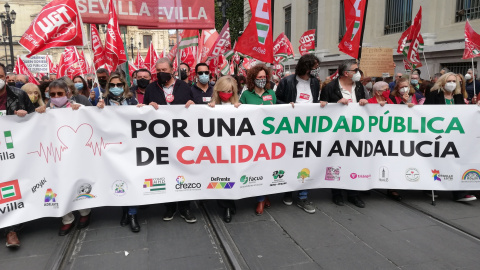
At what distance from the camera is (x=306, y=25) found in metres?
23.1

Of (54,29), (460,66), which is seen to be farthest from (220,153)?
(460,66)

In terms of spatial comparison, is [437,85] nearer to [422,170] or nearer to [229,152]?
[422,170]

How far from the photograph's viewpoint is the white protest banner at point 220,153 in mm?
3914

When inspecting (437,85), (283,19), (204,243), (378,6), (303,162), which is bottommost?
(204,243)

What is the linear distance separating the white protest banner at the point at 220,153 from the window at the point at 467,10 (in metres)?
8.40

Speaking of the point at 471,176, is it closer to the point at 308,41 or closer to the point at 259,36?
the point at 259,36

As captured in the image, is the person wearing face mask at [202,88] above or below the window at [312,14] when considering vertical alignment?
below

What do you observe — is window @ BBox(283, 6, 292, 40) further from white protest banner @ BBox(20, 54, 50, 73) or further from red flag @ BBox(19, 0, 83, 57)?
red flag @ BBox(19, 0, 83, 57)

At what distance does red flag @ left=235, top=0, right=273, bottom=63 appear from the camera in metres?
5.49

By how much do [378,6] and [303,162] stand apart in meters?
13.9

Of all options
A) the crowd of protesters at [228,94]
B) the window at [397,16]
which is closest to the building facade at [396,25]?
the window at [397,16]

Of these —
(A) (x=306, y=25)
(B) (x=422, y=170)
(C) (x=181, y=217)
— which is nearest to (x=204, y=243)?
(C) (x=181, y=217)

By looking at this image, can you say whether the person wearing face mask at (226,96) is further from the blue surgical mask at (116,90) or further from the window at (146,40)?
the window at (146,40)

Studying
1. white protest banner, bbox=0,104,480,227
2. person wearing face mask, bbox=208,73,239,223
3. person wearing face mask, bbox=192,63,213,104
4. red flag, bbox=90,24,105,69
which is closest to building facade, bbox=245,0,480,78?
person wearing face mask, bbox=192,63,213,104
